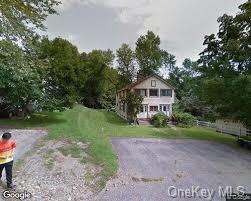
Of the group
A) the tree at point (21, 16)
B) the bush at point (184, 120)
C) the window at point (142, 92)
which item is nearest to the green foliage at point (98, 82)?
the window at point (142, 92)

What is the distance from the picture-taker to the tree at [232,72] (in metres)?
16.3

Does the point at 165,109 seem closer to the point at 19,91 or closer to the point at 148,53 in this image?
the point at 148,53

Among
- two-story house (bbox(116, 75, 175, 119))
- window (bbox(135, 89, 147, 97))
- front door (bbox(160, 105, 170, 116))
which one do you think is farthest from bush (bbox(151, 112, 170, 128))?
window (bbox(135, 89, 147, 97))

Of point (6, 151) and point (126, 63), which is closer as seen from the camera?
point (6, 151)

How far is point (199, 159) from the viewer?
13.6 m

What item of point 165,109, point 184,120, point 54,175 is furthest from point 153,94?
point 54,175

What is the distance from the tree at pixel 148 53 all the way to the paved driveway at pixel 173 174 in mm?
38757

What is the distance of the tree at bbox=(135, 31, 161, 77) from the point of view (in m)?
52.0

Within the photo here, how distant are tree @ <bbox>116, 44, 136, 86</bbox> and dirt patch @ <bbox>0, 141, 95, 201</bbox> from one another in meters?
47.2

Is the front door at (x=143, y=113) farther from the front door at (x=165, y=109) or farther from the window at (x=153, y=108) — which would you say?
the front door at (x=165, y=109)

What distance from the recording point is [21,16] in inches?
329

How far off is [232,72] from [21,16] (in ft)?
47.1

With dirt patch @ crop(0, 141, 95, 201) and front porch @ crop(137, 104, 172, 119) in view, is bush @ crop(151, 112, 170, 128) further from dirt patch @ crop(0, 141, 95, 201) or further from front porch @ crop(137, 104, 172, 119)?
dirt patch @ crop(0, 141, 95, 201)

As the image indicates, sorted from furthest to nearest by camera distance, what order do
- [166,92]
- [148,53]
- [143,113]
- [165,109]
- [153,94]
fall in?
[148,53] < [166,92] < [165,109] < [153,94] < [143,113]
